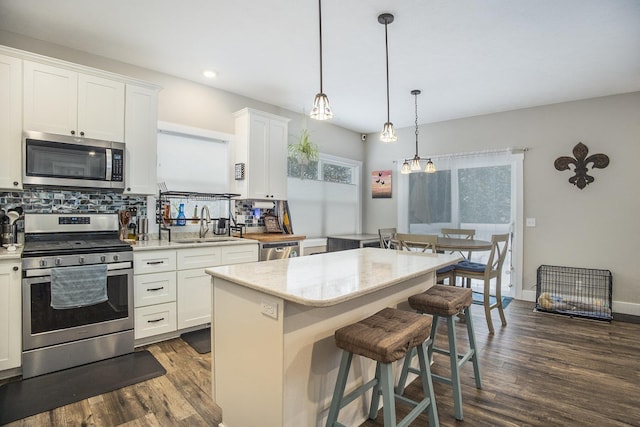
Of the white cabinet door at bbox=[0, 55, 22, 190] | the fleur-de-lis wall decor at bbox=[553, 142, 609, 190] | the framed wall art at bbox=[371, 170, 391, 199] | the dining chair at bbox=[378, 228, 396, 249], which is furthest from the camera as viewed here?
the framed wall art at bbox=[371, 170, 391, 199]

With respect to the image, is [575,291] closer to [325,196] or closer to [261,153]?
[325,196]

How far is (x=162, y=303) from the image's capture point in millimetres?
3090

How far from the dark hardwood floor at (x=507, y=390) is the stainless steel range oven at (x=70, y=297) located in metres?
0.46

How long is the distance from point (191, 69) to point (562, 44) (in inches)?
139

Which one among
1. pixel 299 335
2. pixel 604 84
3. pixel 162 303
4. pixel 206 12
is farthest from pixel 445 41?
pixel 162 303

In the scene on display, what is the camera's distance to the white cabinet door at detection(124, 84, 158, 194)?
10.4 ft

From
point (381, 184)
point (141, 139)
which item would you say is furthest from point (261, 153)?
point (381, 184)

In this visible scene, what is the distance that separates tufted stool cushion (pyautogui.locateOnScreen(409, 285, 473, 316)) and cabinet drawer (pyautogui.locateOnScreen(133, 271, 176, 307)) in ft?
7.26

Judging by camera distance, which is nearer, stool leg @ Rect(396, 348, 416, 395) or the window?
stool leg @ Rect(396, 348, 416, 395)

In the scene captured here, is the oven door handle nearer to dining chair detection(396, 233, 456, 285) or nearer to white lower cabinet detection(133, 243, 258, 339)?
white lower cabinet detection(133, 243, 258, 339)

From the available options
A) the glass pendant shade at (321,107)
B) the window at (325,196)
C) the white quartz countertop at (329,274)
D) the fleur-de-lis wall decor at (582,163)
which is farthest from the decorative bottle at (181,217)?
the fleur-de-lis wall decor at (582,163)

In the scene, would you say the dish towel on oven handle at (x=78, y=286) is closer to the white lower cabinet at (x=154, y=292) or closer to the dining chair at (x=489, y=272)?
the white lower cabinet at (x=154, y=292)

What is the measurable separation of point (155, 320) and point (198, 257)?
671 millimetres

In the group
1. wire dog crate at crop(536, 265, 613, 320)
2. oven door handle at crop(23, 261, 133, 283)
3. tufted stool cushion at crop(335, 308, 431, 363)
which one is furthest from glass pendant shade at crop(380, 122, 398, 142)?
wire dog crate at crop(536, 265, 613, 320)
